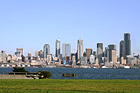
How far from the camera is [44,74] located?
57625 millimetres

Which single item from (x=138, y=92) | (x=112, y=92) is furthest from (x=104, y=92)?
(x=138, y=92)

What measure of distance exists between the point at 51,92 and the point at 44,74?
104 ft

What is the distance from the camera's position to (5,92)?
25297 millimetres

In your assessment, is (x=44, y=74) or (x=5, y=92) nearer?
(x=5, y=92)

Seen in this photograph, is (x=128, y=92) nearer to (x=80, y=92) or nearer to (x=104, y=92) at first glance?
(x=104, y=92)

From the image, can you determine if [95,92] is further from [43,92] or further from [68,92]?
[43,92]

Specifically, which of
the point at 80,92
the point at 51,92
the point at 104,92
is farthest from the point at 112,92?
the point at 51,92

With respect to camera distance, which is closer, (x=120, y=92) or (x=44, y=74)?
(x=120, y=92)

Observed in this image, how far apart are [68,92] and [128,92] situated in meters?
4.74

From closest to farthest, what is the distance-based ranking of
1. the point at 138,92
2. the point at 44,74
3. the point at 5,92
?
1. the point at 5,92
2. the point at 138,92
3. the point at 44,74

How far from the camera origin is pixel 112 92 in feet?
88.3

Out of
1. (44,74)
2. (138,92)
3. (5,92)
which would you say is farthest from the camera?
(44,74)

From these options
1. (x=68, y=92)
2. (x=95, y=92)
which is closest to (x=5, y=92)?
(x=68, y=92)

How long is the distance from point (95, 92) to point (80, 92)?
1.19 m
